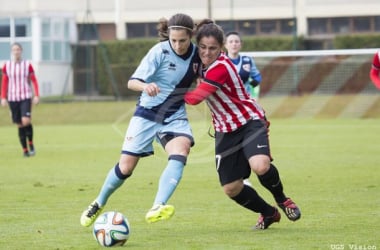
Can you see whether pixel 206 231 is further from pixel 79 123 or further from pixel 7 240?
pixel 79 123

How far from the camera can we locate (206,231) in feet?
25.9

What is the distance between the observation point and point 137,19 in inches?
1558

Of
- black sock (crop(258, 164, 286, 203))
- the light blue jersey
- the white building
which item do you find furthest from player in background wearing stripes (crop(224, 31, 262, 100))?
the white building

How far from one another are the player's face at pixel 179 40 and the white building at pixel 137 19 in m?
27.5

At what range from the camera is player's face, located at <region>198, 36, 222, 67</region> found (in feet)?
24.6

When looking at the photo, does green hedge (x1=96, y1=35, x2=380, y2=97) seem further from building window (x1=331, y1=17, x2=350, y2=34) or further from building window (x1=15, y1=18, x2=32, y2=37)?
building window (x1=15, y1=18, x2=32, y2=37)

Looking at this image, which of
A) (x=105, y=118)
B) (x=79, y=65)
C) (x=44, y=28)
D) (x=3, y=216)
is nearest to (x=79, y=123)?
(x=105, y=118)

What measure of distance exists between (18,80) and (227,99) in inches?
398

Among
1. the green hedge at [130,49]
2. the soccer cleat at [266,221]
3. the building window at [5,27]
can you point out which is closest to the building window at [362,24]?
the green hedge at [130,49]

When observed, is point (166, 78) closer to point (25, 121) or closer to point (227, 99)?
point (227, 99)

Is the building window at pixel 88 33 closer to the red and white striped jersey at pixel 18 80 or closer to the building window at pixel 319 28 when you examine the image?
the building window at pixel 319 28

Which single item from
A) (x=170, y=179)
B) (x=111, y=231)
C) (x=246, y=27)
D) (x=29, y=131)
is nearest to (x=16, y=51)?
(x=29, y=131)

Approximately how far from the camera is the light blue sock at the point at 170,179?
289 inches

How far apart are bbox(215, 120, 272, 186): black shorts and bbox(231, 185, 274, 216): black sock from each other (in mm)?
144
